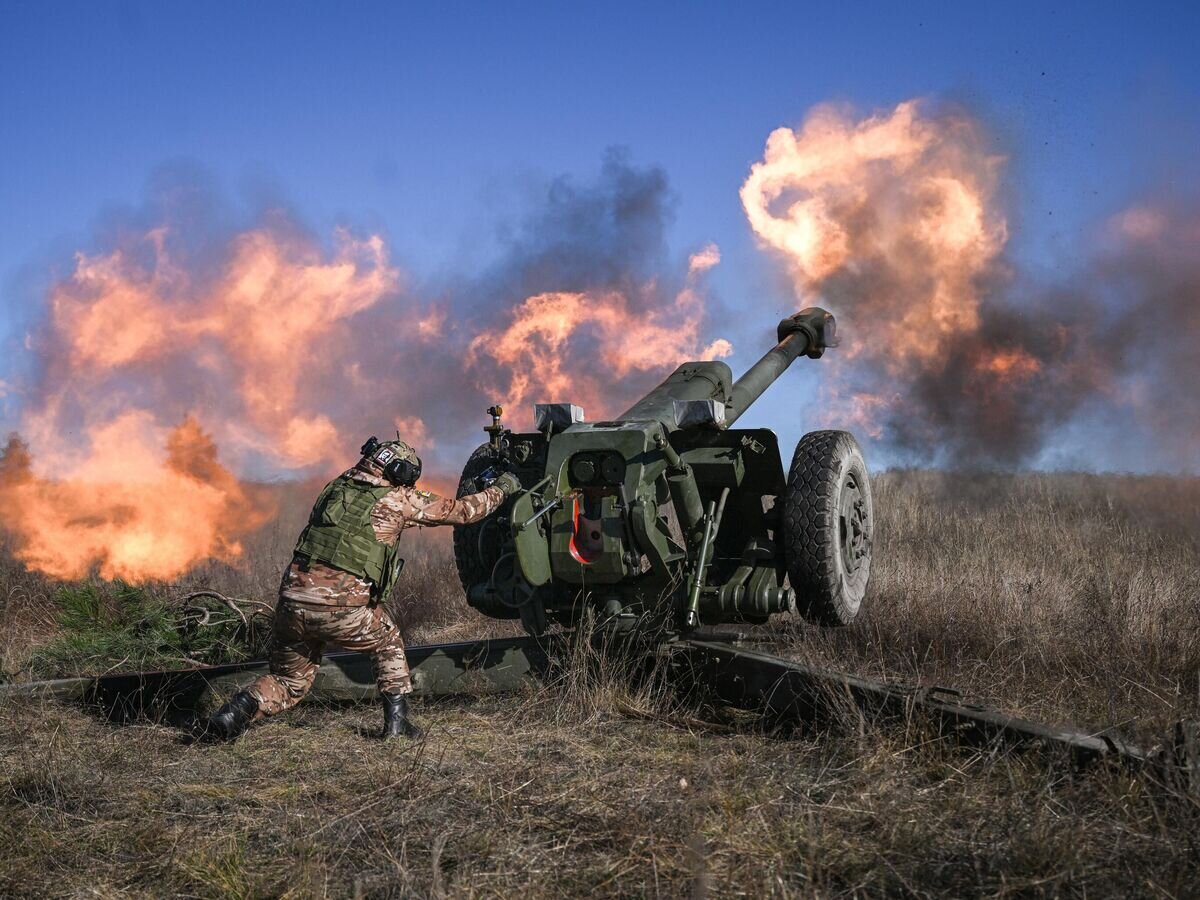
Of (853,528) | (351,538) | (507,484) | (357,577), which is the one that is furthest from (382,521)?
(853,528)

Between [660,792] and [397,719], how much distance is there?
2153 millimetres

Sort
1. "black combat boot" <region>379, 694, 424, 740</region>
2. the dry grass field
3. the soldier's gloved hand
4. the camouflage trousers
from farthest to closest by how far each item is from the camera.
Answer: the soldier's gloved hand → the camouflage trousers → "black combat boot" <region>379, 694, 424, 740</region> → the dry grass field

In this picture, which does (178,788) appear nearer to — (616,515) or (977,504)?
(616,515)

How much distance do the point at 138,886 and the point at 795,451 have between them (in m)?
4.53

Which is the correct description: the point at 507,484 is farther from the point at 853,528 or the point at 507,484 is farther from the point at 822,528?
the point at 853,528

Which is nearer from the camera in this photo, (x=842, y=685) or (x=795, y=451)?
(x=842, y=685)

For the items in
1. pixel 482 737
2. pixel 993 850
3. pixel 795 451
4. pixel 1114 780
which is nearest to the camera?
pixel 993 850

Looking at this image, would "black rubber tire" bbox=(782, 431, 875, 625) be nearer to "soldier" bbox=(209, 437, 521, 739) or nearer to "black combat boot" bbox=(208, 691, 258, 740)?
"soldier" bbox=(209, 437, 521, 739)

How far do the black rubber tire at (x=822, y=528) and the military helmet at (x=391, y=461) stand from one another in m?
2.26

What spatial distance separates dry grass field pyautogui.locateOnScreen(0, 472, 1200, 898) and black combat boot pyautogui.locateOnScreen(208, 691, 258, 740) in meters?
0.09

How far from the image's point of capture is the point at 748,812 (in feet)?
13.5

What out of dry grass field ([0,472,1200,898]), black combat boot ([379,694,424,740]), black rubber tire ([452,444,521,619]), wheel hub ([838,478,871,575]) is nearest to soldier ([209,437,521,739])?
black combat boot ([379,694,424,740])

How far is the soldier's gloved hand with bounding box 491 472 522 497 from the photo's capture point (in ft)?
21.9

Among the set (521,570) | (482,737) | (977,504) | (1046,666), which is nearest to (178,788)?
(482,737)
